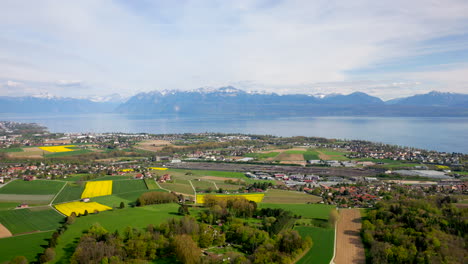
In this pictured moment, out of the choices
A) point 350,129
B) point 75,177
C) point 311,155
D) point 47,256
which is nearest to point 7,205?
point 75,177

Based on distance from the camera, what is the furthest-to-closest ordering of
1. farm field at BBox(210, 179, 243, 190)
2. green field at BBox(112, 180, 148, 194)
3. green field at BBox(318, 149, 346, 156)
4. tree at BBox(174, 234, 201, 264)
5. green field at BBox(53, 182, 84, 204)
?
green field at BBox(318, 149, 346, 156)
farm field at BBox(210, 179, 243, 190)
green field at BBox(112, 180, 148, 194)
green field at BBox(53, 182, 84, 204)
tree at BBox(174, 234, 201, 264)

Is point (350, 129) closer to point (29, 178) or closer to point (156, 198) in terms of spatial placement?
point (156, 198)

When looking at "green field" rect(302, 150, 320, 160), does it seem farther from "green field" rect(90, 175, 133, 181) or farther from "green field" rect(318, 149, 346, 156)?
"green field" rect(90, 175, 133, 181)

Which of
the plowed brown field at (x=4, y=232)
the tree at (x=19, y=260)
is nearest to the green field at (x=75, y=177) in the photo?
the plowed brown field at (x=4, y=232)

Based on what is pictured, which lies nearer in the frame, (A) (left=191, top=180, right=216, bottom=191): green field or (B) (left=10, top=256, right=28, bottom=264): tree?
(B) (left=10, top=256, right=28, bottom=264): tree

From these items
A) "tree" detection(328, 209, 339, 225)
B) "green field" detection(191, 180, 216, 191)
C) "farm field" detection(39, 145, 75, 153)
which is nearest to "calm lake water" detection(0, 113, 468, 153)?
"farm field" detection(39, 145, 75, 153)

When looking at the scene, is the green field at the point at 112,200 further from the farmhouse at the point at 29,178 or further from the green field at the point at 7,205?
the farmhouse at the point at 29,178

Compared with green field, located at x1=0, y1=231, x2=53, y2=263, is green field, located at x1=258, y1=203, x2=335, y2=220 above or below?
above
